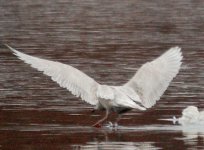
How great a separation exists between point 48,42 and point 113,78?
704cm

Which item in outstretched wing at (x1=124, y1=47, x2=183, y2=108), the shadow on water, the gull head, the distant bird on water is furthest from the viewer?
outstretched wing at (x1=124, y1=47, x2=183, y2=108)

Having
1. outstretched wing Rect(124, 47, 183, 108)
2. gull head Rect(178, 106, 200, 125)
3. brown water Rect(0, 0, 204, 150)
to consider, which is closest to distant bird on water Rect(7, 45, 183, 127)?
outstretched wing Rect(124, 47, 183, 108)

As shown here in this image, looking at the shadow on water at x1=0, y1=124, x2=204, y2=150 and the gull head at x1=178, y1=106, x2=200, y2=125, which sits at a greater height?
the gull head at x1=178, y1=106, x2=200, y2=125

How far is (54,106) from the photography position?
17953 mm

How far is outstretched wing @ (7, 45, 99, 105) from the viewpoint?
15.9 meters

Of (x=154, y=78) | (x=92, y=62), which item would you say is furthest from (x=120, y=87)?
(x=92, y=62)

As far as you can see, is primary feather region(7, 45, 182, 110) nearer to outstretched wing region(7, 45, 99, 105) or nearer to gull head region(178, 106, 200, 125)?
outstretched wing region(7, 45, 99, 105)

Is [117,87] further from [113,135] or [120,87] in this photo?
[113,135]

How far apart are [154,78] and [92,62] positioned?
807cm

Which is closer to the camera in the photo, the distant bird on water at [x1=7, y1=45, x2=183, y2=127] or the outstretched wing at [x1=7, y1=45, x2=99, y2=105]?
the distant bird on water at [x1=7, y1=45, x2=183, y2=127]

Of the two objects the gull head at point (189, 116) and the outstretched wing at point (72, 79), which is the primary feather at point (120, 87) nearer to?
the outstretched wing at point (72, 79)

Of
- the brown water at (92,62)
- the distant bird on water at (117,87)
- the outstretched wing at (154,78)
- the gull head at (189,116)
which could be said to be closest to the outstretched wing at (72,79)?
the distant bird on water at (117,87)

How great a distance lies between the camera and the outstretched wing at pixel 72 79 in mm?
15875

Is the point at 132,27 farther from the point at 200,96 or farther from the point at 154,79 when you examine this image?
the point at 154,79
